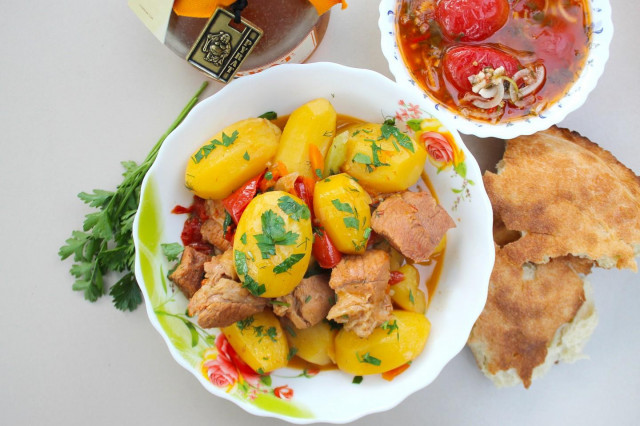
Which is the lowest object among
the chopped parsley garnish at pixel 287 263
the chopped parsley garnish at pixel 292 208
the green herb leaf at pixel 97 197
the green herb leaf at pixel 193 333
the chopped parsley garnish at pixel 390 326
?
the green herb leaf at pixel 97 197

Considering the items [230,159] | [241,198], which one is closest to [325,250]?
[241,198]

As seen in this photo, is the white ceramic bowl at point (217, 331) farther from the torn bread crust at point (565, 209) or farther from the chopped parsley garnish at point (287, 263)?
the chopped parsley garnish at point (287, 263)

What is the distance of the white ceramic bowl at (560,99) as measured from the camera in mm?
2150

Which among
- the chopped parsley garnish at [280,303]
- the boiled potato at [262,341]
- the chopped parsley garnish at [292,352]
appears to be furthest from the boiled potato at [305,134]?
the chopped parsley garnish at [292,352]

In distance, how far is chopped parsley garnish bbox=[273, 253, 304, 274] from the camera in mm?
1628

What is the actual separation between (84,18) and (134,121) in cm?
54

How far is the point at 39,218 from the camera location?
2.43 m

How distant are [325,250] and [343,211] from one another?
170 millimetres

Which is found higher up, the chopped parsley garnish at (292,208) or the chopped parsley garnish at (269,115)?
the chopped parsley garnish at (292,208)

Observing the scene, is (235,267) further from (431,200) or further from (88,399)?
(88,399)

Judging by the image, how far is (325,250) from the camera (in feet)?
5.92

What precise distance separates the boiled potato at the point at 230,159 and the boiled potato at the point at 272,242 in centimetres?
20

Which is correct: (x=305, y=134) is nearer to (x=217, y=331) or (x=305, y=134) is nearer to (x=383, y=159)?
(x=383, y=159)

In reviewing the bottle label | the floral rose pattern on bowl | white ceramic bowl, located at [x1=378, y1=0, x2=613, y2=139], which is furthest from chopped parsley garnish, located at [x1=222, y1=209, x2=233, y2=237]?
white ceramic bowl, located at [x1=378, y1=0, x2=613, y2=139]
